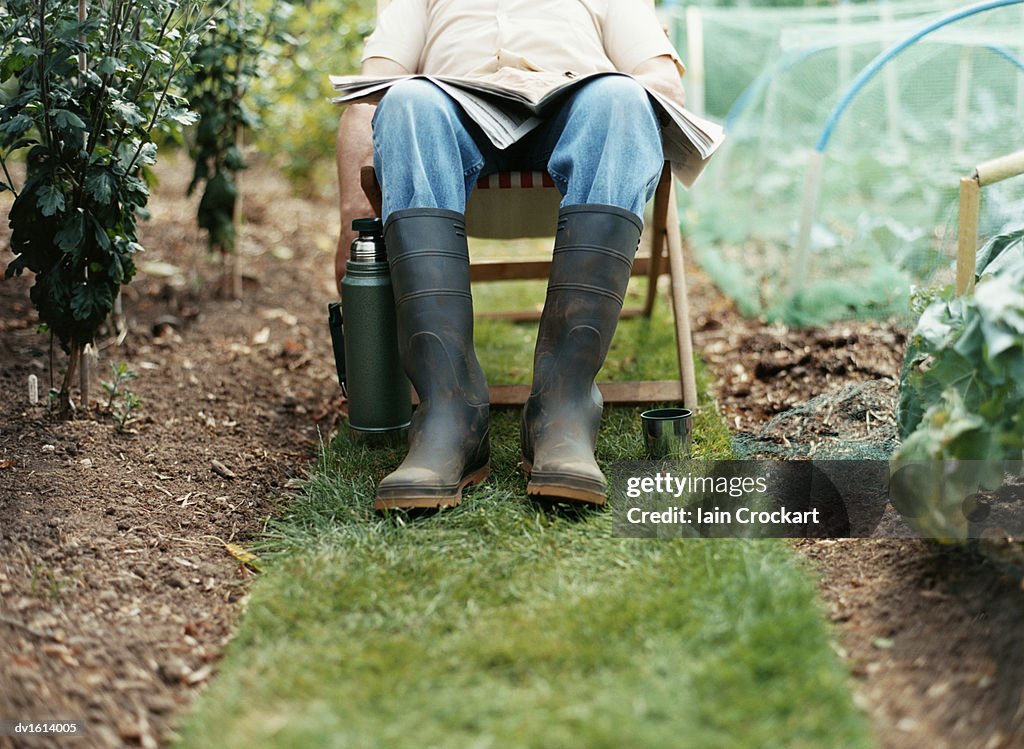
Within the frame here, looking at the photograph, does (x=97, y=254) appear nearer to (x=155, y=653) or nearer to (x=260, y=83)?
(x=155, y=653)

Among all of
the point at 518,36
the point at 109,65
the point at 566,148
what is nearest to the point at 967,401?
the point at 566,148

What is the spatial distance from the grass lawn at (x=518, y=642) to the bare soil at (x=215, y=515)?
0.10 m

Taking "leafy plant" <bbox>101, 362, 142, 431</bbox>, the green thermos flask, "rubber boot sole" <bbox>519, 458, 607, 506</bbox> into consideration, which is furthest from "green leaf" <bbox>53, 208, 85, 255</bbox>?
"rubber boot sole" <bbox>519, 458, 607, 506</bbox>

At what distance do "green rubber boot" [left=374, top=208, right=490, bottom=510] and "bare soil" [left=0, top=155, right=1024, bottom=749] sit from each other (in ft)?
1.44

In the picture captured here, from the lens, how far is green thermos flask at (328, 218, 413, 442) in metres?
2.28

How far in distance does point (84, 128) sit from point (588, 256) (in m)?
1.11

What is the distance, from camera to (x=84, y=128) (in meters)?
2.09

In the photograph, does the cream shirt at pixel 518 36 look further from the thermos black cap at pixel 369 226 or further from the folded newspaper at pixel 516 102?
the thermos black cap at pixel 369 226

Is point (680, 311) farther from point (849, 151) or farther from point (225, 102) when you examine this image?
point (849, 151)

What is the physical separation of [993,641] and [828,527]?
1.58 feet

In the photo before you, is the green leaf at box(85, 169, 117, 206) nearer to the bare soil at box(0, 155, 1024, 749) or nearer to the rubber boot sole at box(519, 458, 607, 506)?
the bare soil at box(0, 155, 1024, 749)

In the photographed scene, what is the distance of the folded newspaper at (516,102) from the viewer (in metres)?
2.13

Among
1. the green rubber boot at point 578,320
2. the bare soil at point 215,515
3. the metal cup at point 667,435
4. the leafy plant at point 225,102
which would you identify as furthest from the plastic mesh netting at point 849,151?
the leafy plant at point 225,102

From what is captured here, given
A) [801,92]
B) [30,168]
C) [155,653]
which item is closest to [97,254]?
[30,168]
